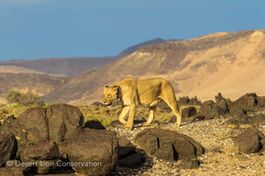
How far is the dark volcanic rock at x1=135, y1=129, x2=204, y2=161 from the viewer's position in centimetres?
1908

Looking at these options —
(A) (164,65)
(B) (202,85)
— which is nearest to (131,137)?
(B) (202,85)

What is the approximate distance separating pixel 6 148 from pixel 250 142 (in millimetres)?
7954

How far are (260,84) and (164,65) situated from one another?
81.0ft

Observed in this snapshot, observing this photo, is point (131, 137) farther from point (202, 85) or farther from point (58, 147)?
point (202, 85)

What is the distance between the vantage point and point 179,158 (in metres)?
19.3

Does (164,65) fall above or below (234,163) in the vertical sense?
above

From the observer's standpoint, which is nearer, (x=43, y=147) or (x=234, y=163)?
(x=43, y=147)

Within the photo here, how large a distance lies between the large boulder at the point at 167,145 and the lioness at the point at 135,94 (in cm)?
166

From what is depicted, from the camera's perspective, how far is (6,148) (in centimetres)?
1622

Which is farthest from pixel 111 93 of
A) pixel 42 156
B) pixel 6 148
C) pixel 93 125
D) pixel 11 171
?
pixel 11 171

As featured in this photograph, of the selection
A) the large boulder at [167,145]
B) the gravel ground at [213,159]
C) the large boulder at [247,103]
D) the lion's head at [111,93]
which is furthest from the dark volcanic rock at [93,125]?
the large boulder at [247,103]

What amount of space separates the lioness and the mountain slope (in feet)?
167

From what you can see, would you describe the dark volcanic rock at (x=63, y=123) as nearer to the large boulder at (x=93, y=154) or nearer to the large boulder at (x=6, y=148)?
the large boulder at (x=93, y=154)

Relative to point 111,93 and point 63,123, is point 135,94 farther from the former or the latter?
point 63,123
